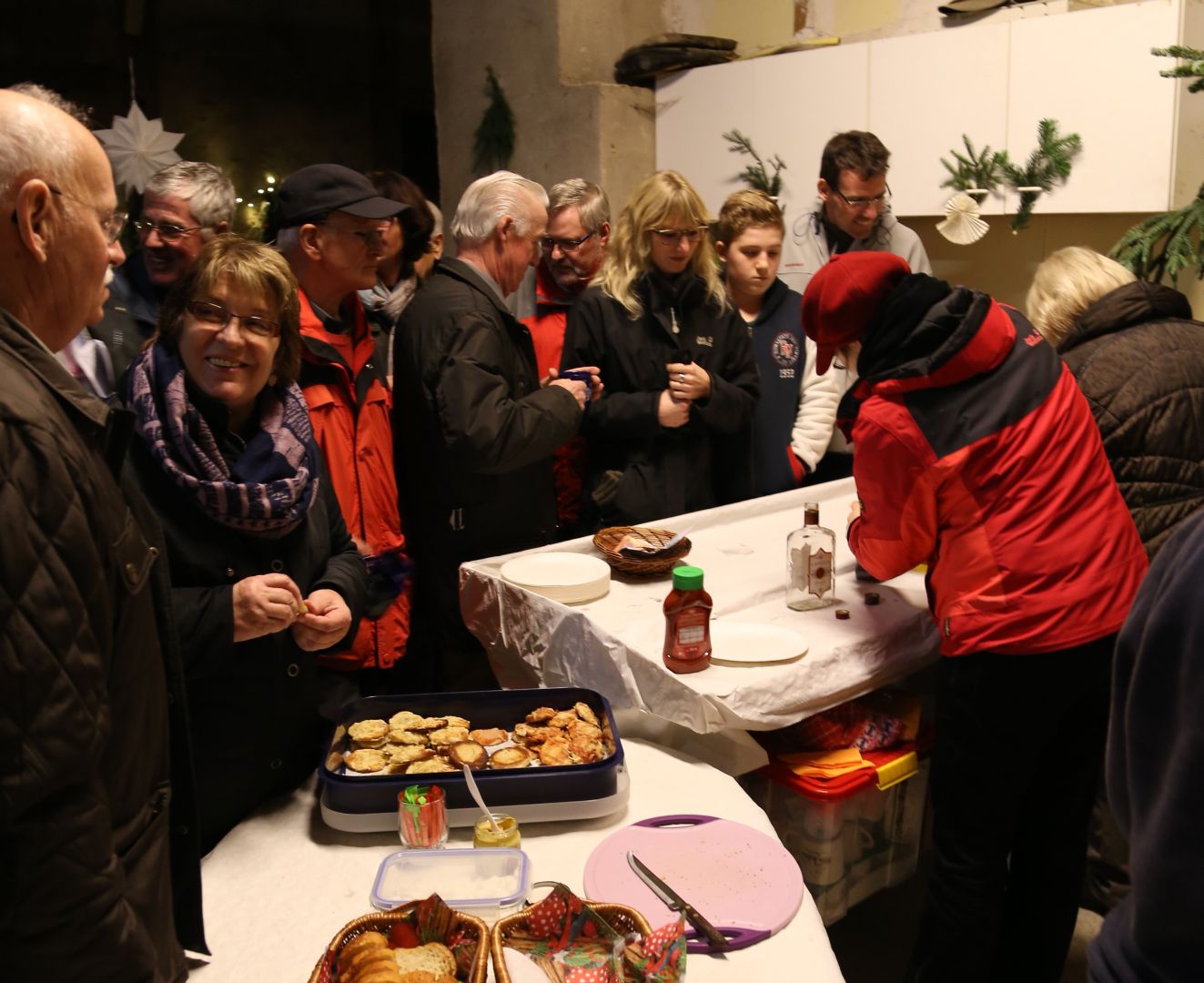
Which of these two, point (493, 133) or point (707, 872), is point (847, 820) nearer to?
point (707, 872)

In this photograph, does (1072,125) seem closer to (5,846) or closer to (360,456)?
(360,456)

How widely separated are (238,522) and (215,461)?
106 millimetres

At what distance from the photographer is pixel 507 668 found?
2.48m

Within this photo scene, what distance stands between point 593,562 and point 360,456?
645 millimetres

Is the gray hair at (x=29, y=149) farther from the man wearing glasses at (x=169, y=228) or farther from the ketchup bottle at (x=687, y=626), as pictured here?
the man wearing glasses at (x=169, y=228)

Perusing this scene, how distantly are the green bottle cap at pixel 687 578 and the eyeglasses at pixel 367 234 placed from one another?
124cm

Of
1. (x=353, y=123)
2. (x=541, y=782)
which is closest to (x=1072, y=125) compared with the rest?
(x=541, y=782)

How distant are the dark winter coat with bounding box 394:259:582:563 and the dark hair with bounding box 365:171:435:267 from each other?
70cm

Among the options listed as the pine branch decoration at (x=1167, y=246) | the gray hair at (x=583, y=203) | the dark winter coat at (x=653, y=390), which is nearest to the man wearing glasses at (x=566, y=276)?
the gray hair at (x=583, y=203)

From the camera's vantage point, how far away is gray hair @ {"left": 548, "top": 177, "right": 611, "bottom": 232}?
3.31 metres

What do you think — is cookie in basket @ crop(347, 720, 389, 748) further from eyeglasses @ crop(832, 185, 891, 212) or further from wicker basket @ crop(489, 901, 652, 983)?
eyeglasses @ crop(832, 185, 891, 212)

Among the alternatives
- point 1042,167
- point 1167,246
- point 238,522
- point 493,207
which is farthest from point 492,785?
point 1042,167

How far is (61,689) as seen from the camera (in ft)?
3.25

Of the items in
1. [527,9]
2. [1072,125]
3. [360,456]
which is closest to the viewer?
[360,456]
